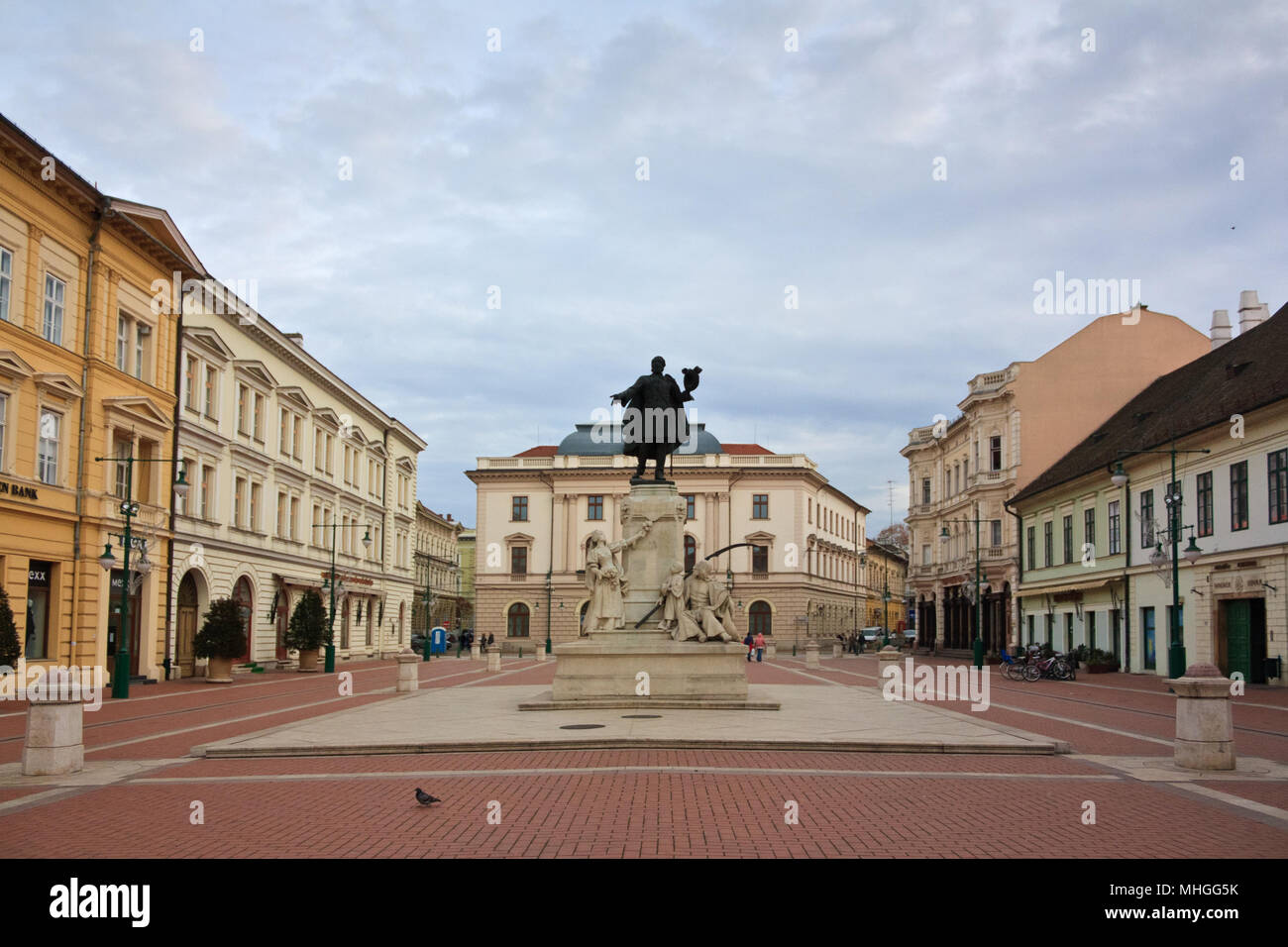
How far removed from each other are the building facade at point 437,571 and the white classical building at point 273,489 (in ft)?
96.2

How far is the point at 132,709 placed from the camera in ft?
77.3

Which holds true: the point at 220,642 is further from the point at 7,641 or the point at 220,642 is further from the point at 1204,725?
the point at 1204,725

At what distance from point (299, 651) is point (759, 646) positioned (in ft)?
72.5

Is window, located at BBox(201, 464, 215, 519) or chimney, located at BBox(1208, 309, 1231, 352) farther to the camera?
chimney, located at BBox(1208, 309, 1231, 352)

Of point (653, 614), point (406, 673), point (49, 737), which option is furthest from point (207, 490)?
point (49, 737)

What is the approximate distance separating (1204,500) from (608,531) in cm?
5434

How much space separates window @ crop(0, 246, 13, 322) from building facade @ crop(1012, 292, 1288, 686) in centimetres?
2907

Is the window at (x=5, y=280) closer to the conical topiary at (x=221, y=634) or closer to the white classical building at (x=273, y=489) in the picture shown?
the white classical building at (x=273, y=489)

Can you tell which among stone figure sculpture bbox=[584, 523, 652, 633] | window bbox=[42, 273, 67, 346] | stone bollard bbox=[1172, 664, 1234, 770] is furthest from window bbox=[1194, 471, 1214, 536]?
window bbox=[42, 273, 67, 346]

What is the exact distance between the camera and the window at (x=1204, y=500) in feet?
115

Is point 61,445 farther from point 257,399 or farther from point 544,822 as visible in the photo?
point 544,822

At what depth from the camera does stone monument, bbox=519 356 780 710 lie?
64.8ft

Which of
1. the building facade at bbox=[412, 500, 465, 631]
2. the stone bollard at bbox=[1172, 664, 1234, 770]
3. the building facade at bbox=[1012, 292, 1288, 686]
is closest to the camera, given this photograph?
the stone bollard at bbox=[1172, 664, 1234, 770]

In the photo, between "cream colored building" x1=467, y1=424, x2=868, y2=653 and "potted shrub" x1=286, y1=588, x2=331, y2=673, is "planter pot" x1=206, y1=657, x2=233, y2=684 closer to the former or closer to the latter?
"potted shrub" x1=286, y1=588, x2=331, y2=673
